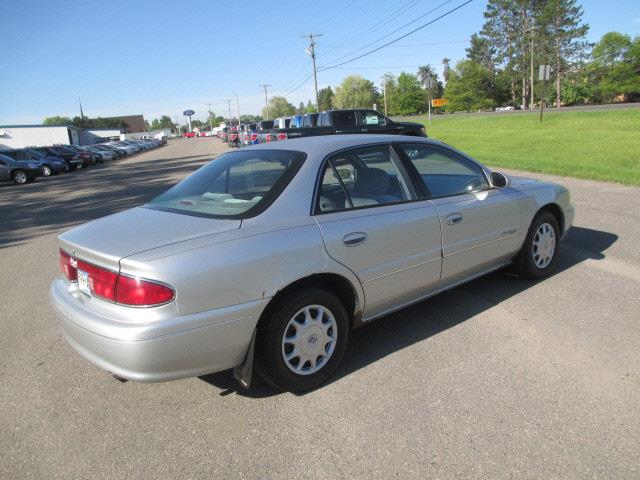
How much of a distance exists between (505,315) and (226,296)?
250 cm

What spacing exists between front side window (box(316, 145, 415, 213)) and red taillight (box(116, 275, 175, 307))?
44.1 inches

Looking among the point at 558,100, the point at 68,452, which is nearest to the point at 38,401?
the point at 68,452

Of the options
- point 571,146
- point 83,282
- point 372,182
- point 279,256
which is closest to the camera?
point 279,256

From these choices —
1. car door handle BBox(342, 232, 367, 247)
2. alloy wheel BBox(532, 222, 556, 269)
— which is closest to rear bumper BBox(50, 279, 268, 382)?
car door handle BBox(342, 232, 367, 247)

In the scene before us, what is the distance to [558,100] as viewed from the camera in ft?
218

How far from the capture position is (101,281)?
2734 millimetres

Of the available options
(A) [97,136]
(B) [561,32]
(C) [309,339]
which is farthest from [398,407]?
(A) [97,136]

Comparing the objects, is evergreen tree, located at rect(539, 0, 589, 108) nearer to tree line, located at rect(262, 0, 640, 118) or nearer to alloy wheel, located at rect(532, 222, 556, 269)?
tree line, located at rect(262, 0, 640, 118)

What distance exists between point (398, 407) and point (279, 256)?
3.74 ft

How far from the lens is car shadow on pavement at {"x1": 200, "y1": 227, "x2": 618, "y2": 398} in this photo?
11.0ft

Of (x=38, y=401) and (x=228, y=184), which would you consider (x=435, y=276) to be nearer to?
(x=228, y=184)

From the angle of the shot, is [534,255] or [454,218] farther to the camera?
[534,255]

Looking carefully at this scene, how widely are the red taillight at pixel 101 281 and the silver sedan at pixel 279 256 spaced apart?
0.04ft

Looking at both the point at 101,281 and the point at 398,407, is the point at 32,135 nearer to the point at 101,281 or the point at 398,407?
the point at 101,281
